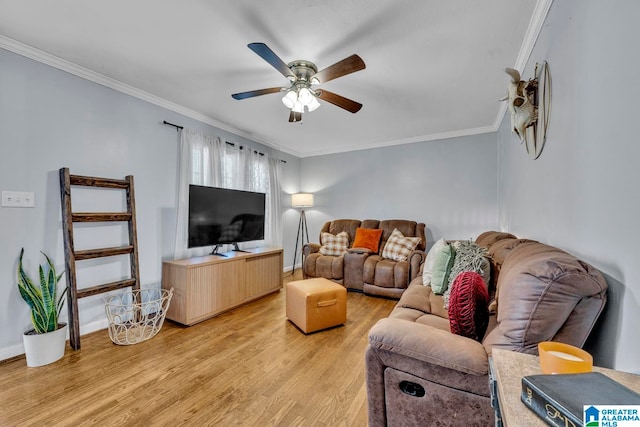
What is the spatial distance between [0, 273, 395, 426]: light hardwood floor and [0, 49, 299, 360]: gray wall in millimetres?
604

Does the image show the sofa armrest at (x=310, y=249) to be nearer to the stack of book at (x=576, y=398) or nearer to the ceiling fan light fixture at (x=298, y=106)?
the ceiling fan light fixture at (x=298, y=106)

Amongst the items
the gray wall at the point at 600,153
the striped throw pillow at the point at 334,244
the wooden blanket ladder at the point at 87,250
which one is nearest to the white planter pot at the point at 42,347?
the wooden blanket ladder at the point at 87,250

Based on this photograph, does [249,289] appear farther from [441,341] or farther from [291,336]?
[441,341]

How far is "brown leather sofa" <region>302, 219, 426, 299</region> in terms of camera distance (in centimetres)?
363

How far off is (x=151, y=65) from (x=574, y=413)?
10.5 feet

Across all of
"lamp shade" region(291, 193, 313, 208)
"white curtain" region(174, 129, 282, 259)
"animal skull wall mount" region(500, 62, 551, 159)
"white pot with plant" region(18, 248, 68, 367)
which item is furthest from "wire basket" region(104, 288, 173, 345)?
"animal skull wall mount" region(500, 62, 551, 159)

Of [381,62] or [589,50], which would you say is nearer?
[589,50]

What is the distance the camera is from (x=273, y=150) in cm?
499

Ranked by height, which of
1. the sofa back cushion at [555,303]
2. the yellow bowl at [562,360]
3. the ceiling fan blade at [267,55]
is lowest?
the yellow bowl at [562,360]

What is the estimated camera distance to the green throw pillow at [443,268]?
2.19 meters

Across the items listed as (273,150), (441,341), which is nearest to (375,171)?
(273,150)

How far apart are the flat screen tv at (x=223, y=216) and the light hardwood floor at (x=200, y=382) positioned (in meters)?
1.06

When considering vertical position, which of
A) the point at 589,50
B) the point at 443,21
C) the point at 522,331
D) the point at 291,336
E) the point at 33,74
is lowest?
the point at 291,336

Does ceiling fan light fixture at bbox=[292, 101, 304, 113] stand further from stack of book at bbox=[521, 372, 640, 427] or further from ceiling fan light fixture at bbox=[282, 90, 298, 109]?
stack of book at bbox=[521, 372, 640, 427]
